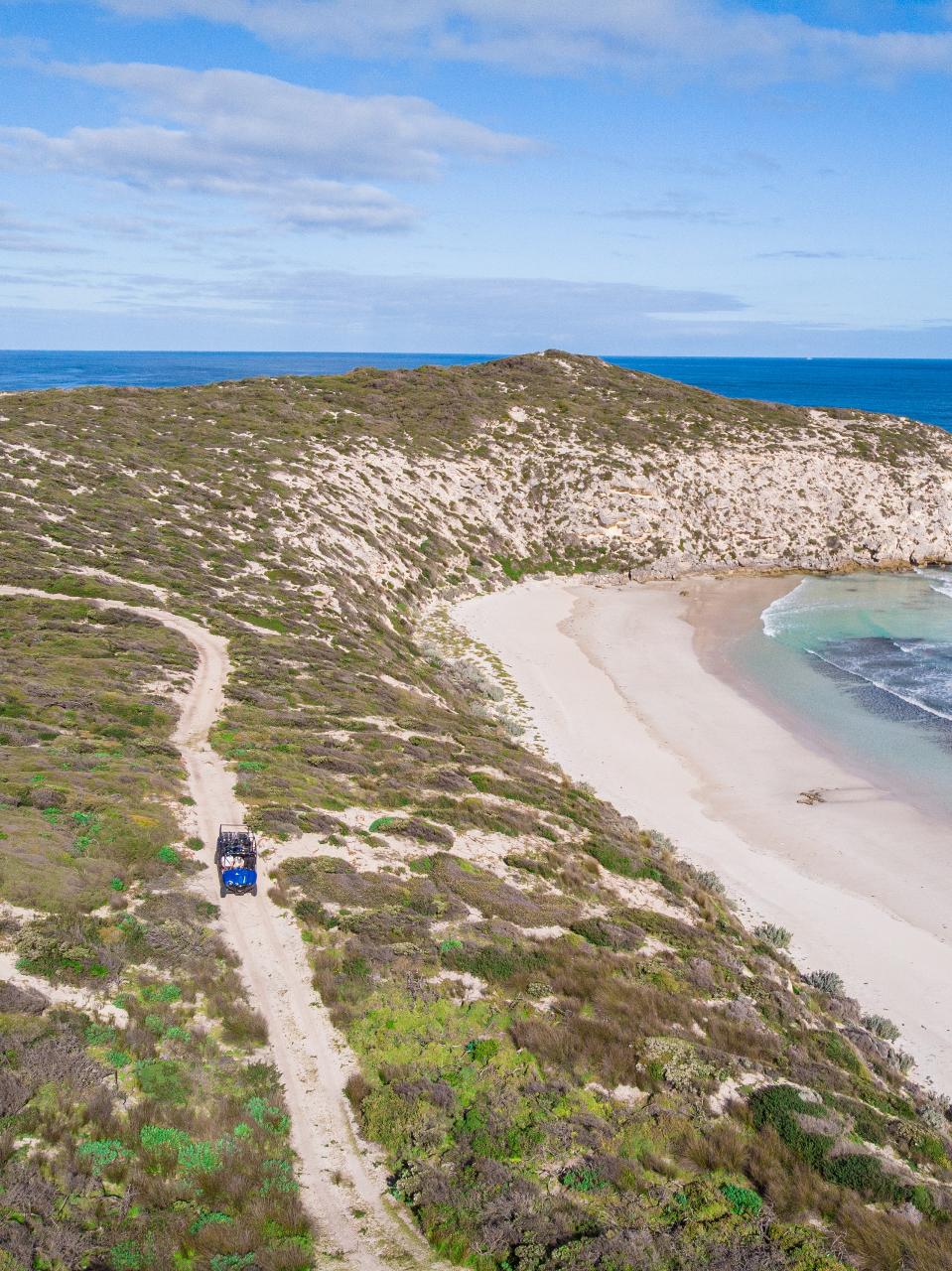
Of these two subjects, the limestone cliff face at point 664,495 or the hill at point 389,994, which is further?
the limestone cliff face at point 664,495

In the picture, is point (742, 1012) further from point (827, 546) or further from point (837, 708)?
point (827, 546)

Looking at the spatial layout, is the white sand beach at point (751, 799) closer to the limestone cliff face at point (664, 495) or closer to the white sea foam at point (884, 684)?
the white sea foam at point (884, 684)

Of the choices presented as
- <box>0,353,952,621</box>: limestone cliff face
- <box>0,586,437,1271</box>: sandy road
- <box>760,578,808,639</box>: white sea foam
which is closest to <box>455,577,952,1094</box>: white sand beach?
<box>760,578,808,639</box>: white sea foam

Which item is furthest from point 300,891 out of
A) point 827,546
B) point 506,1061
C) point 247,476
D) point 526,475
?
point 827,546

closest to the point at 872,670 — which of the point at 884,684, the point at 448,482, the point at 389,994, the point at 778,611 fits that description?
the point at 884,684

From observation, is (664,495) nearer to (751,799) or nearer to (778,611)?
(778,611)

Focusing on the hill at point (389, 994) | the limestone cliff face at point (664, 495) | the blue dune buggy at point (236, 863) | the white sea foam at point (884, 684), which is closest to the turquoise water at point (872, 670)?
the white sea foam at point (884, 684)
